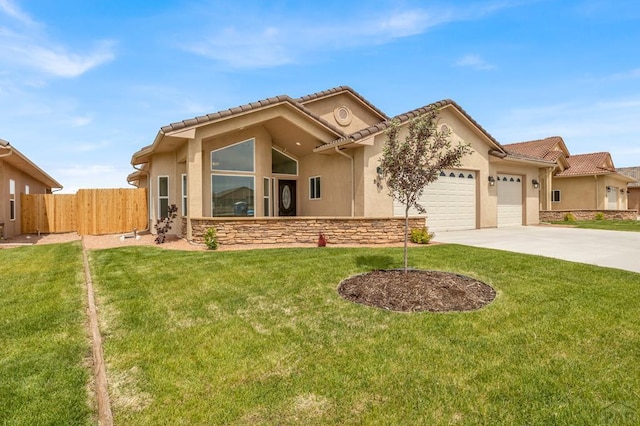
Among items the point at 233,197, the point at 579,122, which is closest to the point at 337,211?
the point at 233,197

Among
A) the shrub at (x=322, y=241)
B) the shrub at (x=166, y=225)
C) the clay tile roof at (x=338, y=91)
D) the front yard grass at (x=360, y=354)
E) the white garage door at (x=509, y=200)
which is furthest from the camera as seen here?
the white garage door at (x=509, y=200)

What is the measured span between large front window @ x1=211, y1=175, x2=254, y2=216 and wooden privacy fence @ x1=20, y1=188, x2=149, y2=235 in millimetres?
6223

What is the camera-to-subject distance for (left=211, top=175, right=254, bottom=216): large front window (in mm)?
13180

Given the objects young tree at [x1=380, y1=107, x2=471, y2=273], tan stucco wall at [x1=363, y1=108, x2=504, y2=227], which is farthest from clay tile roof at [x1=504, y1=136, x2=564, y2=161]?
young tree at [x1=380, y1=107, x2=471, y2=273]

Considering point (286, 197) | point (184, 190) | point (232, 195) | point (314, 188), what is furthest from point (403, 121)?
point (184, 190)

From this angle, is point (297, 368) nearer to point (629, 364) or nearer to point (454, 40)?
point (629, 364)

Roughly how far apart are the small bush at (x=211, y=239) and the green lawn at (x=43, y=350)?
348 cm

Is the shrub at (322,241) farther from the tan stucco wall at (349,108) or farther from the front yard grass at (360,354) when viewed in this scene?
the tan stucco wall at (349,108)

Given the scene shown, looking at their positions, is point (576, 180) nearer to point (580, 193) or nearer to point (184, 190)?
point (580, 193)

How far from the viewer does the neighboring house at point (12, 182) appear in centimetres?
1430

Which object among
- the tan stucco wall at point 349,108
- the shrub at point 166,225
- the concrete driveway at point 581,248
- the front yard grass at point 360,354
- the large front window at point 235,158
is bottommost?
the front yard grass at point 360,354

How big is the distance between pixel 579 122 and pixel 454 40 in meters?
15.1

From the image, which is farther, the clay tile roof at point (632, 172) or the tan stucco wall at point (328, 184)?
the clay tile roof at point (632, 172)

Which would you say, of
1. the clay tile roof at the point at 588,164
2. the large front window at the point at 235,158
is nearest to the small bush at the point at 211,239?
the large front window at the point at 235,158
